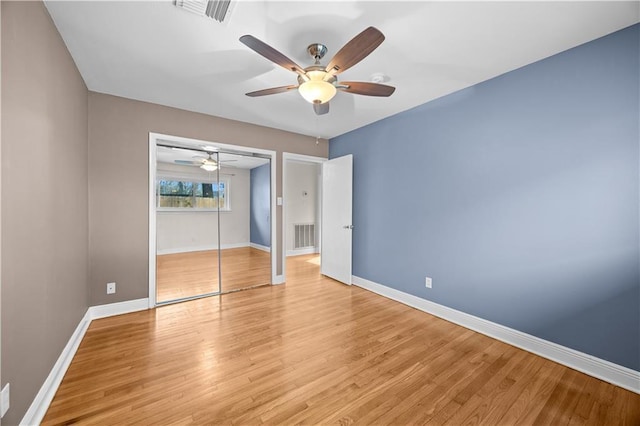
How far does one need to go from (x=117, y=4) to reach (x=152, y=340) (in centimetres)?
271

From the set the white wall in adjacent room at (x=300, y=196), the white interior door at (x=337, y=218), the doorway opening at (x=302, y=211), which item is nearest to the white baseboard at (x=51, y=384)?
the white interior door at (x=337, y=218)

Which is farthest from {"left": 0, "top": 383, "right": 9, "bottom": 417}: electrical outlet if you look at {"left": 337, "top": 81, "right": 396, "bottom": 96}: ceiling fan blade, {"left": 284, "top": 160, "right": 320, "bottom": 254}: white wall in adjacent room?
{"left": 284, "top": 160, "right": 320, "bottom": 254}: white wall in adjacent room

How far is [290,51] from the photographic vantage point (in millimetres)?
2094

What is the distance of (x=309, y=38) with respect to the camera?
6.32ft

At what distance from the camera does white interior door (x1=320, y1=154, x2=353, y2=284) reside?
4.12 m

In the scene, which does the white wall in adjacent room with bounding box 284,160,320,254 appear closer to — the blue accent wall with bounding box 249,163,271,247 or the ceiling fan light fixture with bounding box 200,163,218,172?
the blue accent wall with bounding box 249,163,271,247

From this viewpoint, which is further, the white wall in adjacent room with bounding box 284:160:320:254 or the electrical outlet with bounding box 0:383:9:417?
the white wall in adjacent room with bounding box 284:160:320:254

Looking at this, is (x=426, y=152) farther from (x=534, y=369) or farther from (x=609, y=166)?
(x=534, y=369)

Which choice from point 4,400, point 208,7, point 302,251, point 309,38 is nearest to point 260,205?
point 302,251

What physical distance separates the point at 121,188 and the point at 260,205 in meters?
1.88

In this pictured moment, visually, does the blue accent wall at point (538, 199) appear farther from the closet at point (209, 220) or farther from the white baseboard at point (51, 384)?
the white baseboard at point (51, 384)

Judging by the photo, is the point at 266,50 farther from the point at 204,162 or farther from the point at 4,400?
the point at 204,162

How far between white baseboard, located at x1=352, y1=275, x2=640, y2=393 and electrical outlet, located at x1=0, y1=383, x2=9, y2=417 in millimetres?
3396

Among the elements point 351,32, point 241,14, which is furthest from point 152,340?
point 351,32
